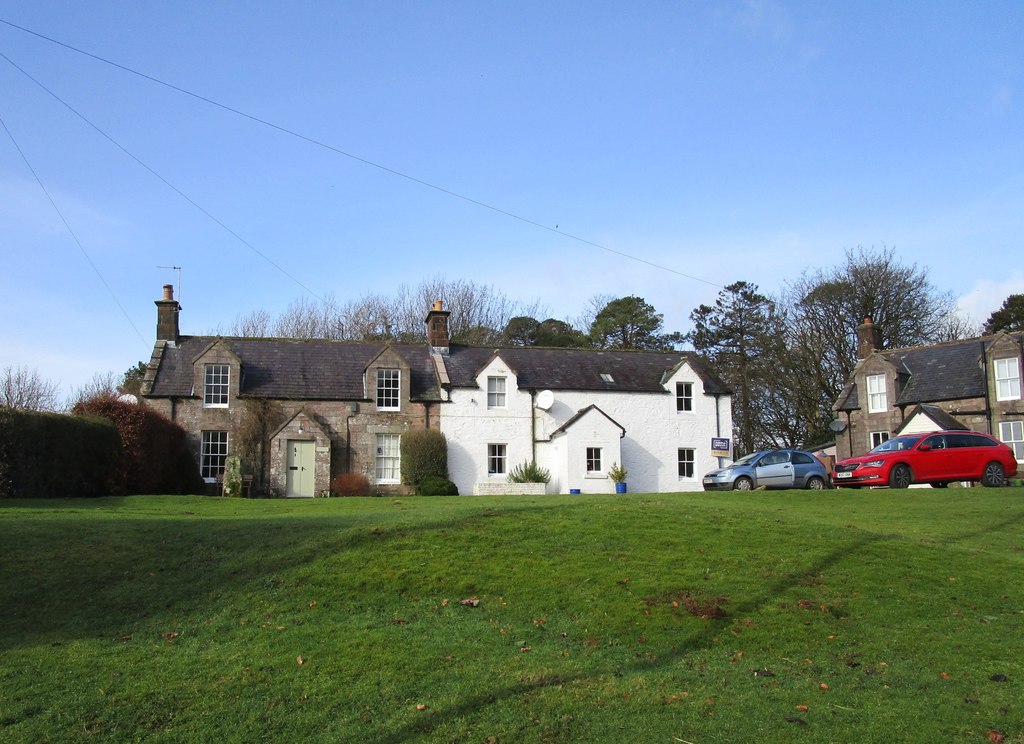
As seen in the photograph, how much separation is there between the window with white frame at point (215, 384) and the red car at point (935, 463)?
2333 cm

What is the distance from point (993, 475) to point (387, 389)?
22.3 metres

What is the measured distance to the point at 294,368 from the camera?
36.1 meters

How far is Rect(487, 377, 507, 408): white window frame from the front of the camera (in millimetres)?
36812

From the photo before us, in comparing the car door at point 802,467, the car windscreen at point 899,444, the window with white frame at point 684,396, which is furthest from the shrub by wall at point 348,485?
the car windscreen at point 899,444

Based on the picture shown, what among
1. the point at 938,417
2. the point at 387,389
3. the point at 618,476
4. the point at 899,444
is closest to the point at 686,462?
the point at 618,476

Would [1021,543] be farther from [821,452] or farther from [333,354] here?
[821,452]

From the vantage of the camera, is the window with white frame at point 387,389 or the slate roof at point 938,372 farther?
the slate roof at point 938,372

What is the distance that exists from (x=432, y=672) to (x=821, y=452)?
44968 millimetres

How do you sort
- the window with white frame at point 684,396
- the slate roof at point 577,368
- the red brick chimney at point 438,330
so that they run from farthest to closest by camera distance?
the window with white frame at point 684,396
the red brick chimney at point 438,330
the slate roof at point 577,368

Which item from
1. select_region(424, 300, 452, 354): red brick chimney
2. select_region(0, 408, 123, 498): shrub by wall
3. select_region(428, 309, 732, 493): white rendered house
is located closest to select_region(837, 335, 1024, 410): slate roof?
select_region(428, 309, 732, 493): white rendered house

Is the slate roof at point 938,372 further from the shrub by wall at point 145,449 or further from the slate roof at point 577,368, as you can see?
the shrub by wall at point 145,449

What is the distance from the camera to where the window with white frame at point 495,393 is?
121 feet

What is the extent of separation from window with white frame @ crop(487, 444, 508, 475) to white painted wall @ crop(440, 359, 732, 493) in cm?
22

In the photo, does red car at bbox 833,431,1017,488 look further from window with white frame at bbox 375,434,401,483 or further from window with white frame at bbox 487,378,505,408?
window with white frame at bbox 375,434,401,483
